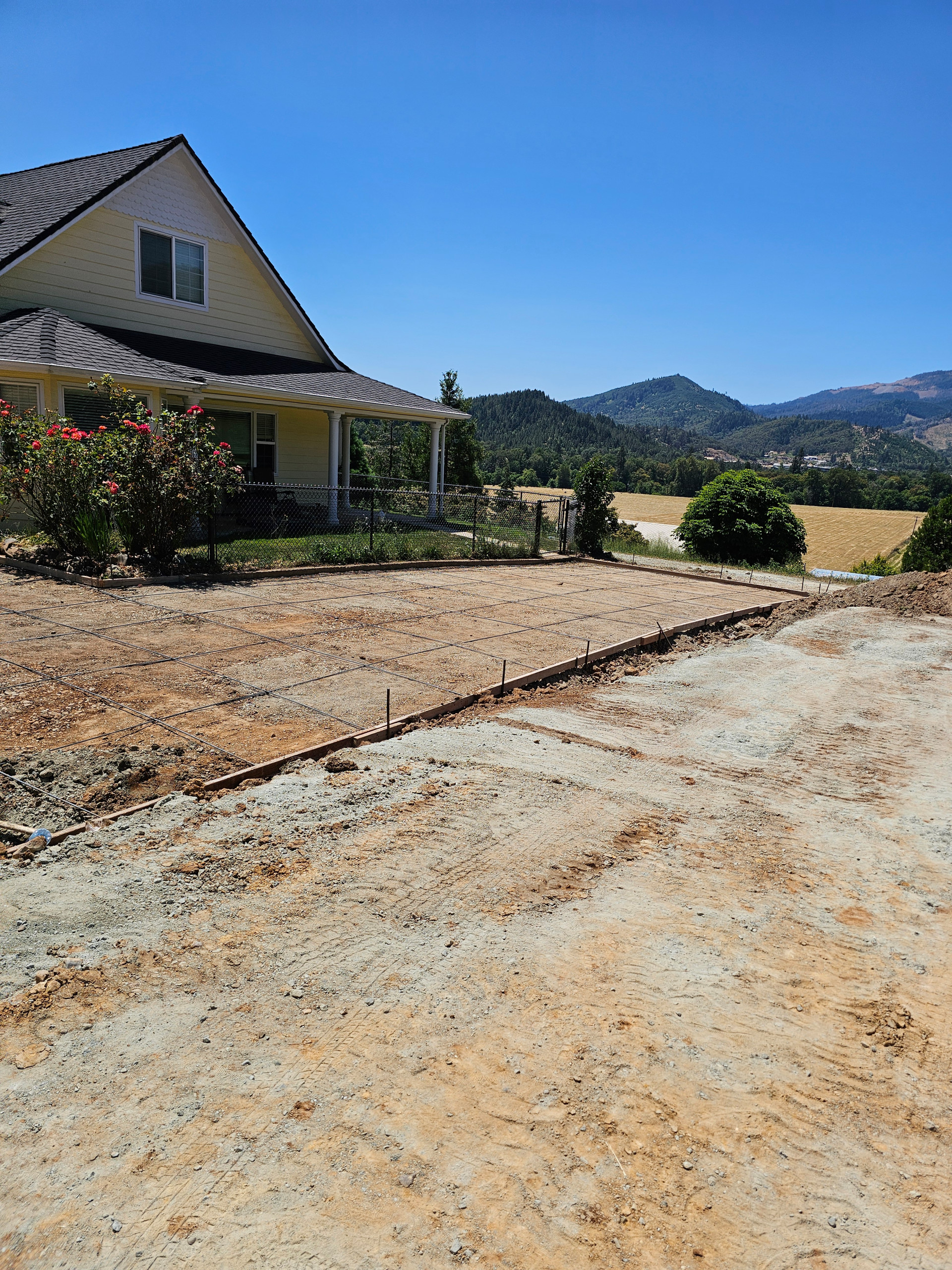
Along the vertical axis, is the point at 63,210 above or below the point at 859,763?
above

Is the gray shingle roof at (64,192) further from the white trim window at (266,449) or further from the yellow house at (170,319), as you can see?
the white trim window at (266,449)

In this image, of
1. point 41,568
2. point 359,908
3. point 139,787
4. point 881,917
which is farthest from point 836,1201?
point 41,568

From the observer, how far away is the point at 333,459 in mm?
20406

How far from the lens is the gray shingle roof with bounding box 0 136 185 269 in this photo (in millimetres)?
16109

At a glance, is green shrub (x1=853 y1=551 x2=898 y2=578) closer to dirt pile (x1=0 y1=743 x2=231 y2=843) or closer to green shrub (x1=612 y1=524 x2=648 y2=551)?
green shrub (x1=612 y1=524 x2=648 y2=551)

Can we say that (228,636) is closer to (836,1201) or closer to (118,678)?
(118,678)

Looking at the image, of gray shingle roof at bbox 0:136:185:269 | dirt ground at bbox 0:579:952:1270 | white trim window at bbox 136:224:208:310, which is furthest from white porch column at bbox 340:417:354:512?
dirt ground at bbox 0:579:952:1270

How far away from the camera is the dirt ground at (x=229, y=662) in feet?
17.3

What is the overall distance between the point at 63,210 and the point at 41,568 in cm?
931

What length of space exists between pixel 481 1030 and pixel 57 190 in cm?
2113

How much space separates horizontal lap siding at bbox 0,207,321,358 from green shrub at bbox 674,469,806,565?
45.5 ft

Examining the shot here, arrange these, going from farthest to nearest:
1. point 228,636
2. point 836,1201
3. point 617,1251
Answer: point 228,636 → point 836,1201 → point 617,1251

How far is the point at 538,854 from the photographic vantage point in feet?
14.8

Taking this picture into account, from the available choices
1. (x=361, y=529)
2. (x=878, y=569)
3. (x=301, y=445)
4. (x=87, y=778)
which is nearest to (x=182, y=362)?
(x=301, y=445)
